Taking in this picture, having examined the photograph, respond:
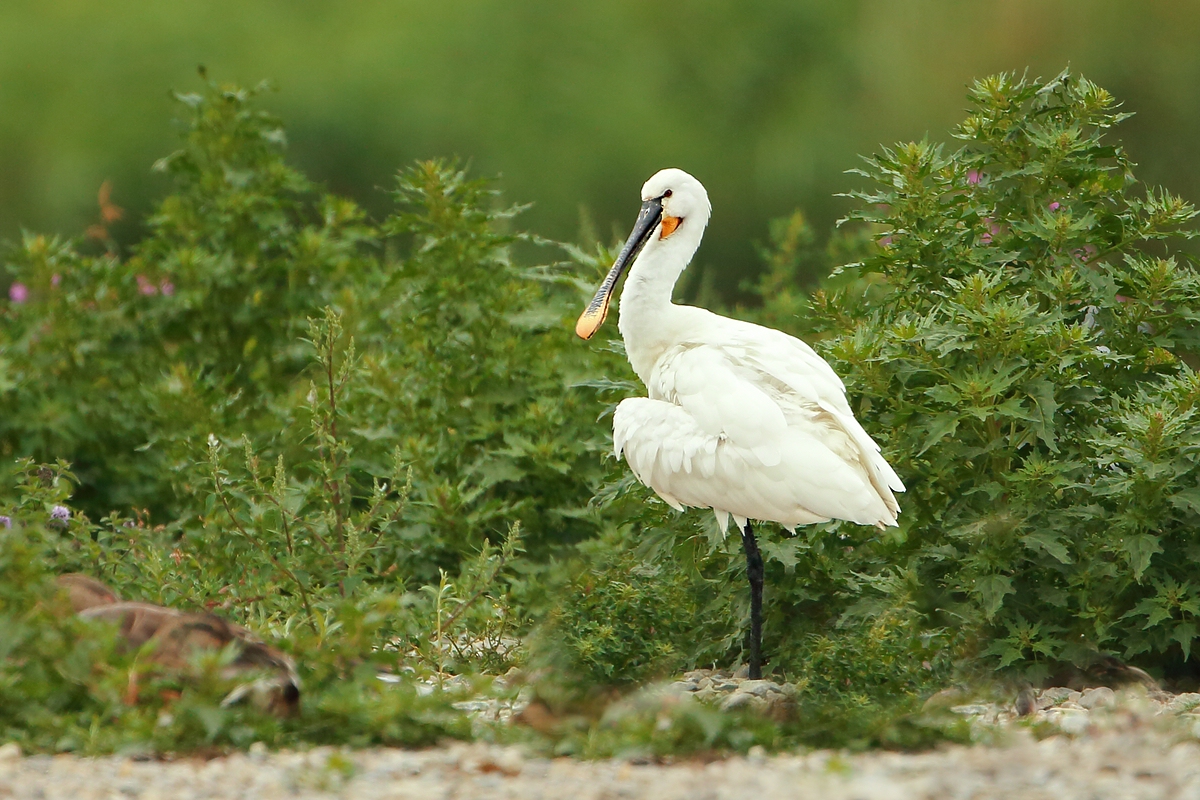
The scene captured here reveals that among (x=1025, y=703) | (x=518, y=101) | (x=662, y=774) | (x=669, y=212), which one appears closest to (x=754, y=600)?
(x=1025, y=703)

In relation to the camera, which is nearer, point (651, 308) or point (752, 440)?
point (752, 440)

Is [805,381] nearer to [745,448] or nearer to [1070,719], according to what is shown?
[745,448]

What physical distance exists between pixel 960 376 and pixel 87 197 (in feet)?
20.3

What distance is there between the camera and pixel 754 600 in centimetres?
449

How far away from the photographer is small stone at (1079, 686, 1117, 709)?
420cm

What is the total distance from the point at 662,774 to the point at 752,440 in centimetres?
156

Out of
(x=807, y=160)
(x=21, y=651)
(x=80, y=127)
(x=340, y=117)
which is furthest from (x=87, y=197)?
(x=21, y=651)

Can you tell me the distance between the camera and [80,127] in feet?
29.5

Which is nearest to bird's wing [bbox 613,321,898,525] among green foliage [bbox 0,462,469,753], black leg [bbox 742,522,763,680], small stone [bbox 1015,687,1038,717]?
black leg [bbox 742,522,763,680]

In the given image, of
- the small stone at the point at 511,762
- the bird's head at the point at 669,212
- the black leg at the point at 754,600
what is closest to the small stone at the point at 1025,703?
the black leg at the point at 754,600

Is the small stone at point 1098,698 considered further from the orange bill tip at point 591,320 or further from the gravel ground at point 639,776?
the orange bill tip at point 591,320

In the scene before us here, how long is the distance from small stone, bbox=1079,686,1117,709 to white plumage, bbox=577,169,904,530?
31.0 inches

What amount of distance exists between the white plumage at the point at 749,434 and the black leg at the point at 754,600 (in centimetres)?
8

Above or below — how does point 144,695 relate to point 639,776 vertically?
above
